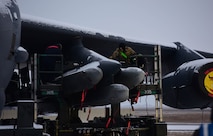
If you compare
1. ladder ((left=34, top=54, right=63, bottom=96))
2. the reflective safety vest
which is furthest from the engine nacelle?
the reflective safety vest

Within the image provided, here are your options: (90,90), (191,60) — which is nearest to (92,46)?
(191,60)

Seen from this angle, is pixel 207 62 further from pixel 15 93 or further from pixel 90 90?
pixel 15 93

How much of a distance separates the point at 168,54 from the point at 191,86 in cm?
246

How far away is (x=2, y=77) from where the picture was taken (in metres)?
5.48

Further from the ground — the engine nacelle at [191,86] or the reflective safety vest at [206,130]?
the engine nacelle at [191,86]

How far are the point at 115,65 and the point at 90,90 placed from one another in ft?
2.51

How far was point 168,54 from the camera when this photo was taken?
1037 cm

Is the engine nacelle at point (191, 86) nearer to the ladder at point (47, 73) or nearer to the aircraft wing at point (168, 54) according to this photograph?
the aircraft wing at point (168, 54)

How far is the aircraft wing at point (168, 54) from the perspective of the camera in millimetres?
7937

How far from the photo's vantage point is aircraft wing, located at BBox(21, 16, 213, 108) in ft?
26.0

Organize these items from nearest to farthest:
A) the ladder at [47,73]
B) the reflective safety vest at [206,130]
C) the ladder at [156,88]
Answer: the reflective safety vest at [206,130], the ladder at [47,73], the ladder at [156,88]

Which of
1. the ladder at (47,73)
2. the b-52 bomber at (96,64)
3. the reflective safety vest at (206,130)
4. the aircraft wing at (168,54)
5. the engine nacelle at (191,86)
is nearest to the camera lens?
the reflective safety vest at (206,130)

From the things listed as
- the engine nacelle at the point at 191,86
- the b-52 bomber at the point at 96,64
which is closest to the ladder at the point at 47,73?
the b-52 bomber at the point at 96,64

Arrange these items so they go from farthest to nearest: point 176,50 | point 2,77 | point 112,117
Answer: point 176,50 < point 112,117 < point 2,77
